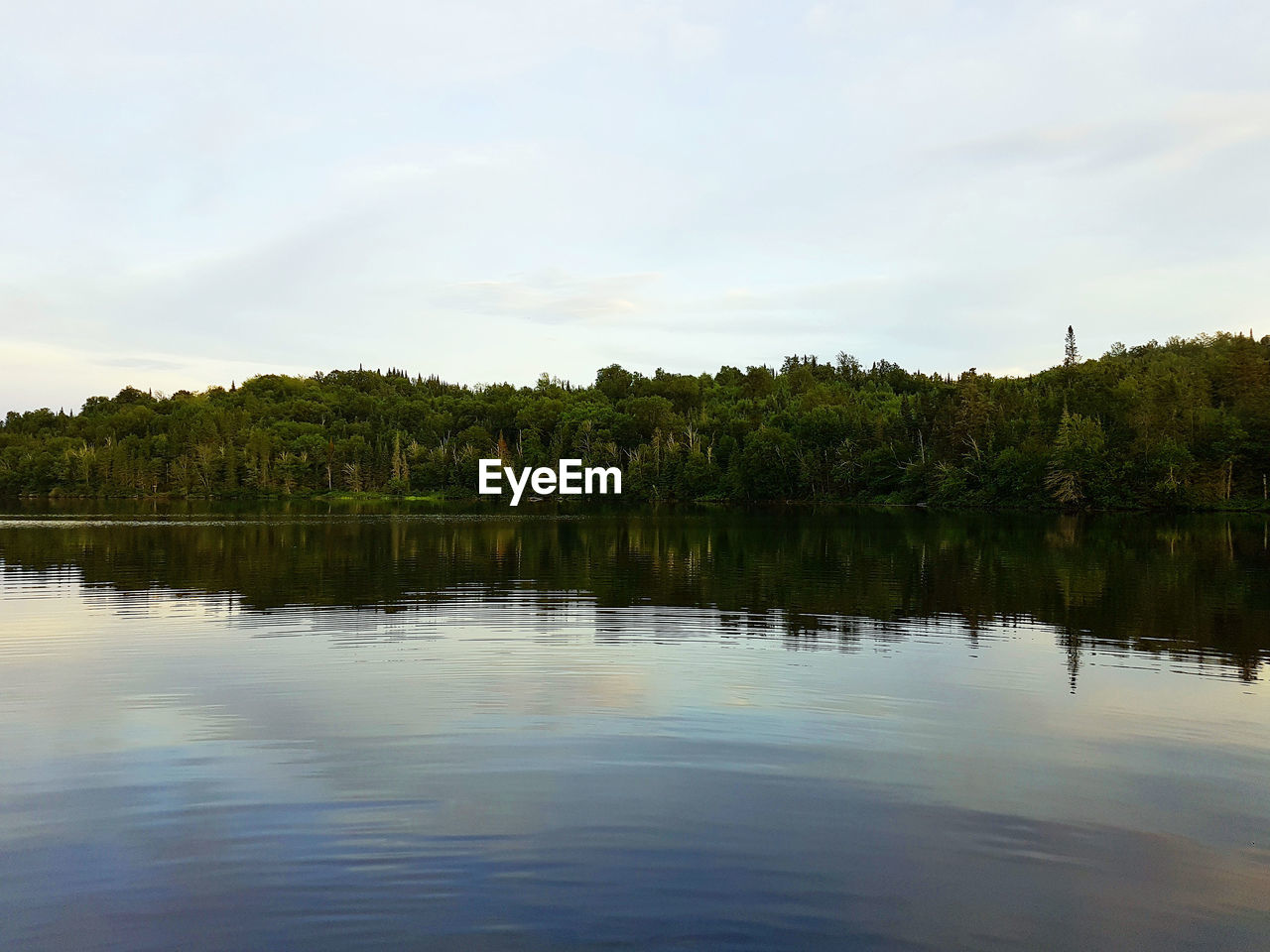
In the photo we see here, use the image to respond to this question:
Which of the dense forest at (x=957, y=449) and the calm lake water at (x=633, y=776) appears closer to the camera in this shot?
the calm lake water at (x=633, y=776)

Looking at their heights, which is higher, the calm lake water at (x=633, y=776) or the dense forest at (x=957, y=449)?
the dense forest at (x=957, y=449)

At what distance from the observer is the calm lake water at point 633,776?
7438mm

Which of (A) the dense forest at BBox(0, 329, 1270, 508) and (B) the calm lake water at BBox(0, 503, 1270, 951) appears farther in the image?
(A) the dense forest at BBox(0, 329, 1270, 508)

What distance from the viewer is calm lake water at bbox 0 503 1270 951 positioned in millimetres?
7438

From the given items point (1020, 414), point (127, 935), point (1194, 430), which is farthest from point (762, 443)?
point (127, 935)

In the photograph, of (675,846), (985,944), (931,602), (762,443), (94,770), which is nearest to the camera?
(985,944)

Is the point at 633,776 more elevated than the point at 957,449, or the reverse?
the point at 957,449

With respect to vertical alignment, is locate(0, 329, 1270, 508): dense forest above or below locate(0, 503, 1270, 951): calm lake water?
above

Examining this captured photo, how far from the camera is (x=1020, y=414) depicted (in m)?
129

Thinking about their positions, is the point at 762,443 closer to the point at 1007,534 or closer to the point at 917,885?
the point at 1007,534

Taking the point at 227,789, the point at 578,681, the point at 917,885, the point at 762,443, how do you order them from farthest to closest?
1. the point at 762,443
2. the point at 578,681
3. the point at 227,789
4. the point at 917,885

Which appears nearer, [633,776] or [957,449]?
[633,776]

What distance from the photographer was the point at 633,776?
10.9m

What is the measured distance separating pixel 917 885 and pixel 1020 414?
132 m
